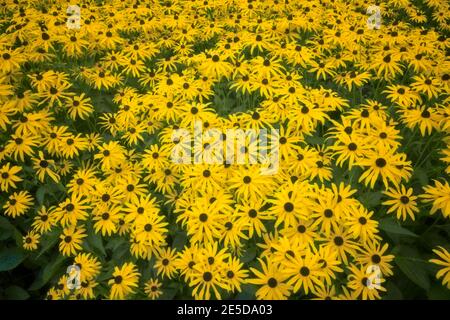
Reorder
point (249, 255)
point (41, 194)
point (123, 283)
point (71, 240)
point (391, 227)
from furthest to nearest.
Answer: point (41, 194), point (71, 240), point (249, 255), point (391, 227), point (123, 283)

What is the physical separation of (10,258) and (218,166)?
2.37 metres

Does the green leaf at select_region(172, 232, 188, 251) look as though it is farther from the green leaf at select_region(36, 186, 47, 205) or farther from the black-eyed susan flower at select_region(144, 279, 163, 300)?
the green leaf at select_region(36, 186, 47, 205)

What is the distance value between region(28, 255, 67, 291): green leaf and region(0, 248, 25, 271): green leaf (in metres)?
A: 0.26

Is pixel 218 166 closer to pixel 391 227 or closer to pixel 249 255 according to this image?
pixel 249 255

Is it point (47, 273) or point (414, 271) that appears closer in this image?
point (414, 271)

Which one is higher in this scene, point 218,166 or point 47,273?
point 218,166

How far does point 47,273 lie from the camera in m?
3.51

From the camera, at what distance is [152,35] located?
5836mm

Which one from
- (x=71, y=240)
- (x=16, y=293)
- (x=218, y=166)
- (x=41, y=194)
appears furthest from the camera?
(x=41, y=194)

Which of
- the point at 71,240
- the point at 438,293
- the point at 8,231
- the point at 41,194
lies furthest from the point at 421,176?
the point at 8,231

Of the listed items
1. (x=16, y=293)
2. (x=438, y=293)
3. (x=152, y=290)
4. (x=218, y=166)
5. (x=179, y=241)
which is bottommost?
(x=438, y=293)

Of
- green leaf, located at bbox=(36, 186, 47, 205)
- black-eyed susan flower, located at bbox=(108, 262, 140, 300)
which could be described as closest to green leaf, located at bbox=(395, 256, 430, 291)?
black-eyed susan flower, located at bbox=(108, 262, 140, 300)
